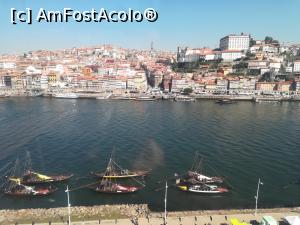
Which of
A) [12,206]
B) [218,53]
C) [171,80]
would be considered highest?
[218,53]

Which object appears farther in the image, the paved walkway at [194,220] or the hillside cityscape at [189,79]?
the hillside cityscape at [189,79]

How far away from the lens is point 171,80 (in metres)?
42.4

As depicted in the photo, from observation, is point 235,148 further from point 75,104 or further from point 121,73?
point 121,73

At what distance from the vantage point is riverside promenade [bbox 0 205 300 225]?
967cm

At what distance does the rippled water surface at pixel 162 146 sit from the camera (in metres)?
12.2

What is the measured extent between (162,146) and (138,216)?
8.12 meters

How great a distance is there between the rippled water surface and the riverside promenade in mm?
1050

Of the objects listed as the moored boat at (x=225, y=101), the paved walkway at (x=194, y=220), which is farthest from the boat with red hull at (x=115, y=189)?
the moored boat at (x=225, y=101)

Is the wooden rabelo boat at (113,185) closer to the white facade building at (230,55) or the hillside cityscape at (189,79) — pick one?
the hillside cityscape at (189,79)

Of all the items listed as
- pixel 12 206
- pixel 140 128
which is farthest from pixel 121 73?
pixel 12 206

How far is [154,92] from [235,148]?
23377 mm

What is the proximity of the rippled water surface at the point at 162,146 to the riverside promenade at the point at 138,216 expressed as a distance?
41.3 inches

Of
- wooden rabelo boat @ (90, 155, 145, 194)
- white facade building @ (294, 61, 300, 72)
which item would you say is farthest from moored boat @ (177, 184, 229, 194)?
white facade building @ (294, 61, 300, 72)

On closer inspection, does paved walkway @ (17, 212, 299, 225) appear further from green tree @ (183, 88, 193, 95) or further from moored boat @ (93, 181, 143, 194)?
green tree @ (183, 88, 193, 95)
